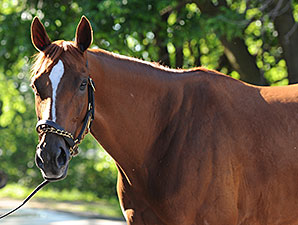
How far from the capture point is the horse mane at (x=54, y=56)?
10.4 ft

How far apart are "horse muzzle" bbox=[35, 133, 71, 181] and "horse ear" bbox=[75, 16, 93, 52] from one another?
25.8 inches

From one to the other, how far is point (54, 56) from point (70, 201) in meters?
10.3

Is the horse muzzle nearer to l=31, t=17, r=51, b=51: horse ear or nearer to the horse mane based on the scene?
the horse mane

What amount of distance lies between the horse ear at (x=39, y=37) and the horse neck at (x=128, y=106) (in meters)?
0.31

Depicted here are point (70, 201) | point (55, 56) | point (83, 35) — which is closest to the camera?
point (55, 56)

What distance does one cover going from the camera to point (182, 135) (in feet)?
11.6

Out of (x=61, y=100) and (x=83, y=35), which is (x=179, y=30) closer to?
(x=83, y=35)

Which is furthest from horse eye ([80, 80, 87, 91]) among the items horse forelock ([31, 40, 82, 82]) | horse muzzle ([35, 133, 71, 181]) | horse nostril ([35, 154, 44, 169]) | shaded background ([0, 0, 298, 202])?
shaded background ([0, 0, 298, 202])

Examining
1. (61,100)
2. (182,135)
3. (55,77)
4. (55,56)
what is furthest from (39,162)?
(182,135)

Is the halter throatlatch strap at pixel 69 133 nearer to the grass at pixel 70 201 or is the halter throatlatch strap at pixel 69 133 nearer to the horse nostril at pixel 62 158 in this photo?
the horse nostril at pixel 62 158

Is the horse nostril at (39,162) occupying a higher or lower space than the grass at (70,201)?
higher

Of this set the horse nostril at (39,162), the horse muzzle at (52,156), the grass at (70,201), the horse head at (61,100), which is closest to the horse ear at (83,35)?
the horse head at (61,100)

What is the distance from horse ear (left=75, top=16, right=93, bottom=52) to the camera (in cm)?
334

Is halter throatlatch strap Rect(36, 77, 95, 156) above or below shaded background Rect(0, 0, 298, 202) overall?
above
